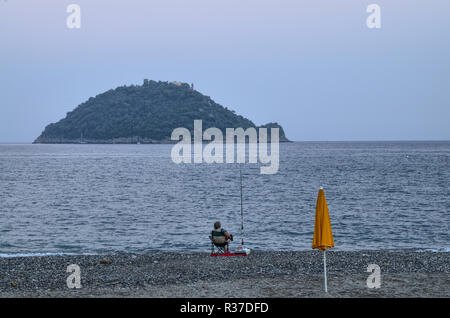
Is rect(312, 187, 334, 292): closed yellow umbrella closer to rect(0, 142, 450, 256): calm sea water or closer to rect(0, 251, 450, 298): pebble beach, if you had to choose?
rect(0, 251, 450, 298): pebble beach

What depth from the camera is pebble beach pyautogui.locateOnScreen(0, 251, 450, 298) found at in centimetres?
1110

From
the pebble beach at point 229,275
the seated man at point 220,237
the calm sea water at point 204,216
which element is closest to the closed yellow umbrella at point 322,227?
the pebble beach at point 229,275

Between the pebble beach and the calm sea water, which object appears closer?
the pebble beach

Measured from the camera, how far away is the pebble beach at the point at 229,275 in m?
11.1

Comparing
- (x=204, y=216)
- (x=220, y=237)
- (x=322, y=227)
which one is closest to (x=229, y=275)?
(x=220, y=237)

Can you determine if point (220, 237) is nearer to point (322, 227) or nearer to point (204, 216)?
point (322, 227)

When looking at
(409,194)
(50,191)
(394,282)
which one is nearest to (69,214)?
(50,191)

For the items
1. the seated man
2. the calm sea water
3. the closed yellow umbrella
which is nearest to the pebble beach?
the seated man

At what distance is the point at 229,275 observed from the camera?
1354 cm

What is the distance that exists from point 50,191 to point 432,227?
1501 inches

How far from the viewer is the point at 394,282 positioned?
38.9 feet

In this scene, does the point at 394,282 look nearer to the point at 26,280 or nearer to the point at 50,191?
the point at 26,280

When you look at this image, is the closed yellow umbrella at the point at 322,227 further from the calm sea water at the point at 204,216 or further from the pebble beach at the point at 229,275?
the calm sea water at the point at 204,216
